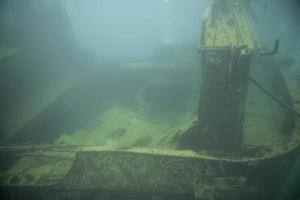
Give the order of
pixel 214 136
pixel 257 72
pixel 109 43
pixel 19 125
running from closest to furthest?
pixel 214 136
pixel 19 125
pixel 257 72
pixel 109 43

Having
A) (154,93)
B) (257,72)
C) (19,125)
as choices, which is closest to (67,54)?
(154,93)

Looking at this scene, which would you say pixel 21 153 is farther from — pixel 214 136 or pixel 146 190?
pixel 214 136

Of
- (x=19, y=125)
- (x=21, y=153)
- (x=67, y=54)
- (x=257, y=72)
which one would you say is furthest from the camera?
(x=67, y=54)

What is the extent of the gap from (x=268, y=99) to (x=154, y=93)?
326 centimetres

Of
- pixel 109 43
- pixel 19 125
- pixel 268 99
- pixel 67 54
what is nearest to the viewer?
pixel 19 125

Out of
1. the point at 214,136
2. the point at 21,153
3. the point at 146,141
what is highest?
the point at 214,136

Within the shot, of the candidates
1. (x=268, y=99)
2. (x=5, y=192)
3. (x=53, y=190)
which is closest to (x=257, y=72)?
(x=268, y=99)

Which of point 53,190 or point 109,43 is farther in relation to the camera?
point 109,43

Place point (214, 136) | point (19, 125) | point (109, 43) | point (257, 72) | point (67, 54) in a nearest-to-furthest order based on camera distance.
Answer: point (214, 136) < point (19, 125) < point (257, 72) < point (67, 54) < point (109, 43)

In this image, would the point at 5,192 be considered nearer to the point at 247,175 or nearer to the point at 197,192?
the point at 197,192

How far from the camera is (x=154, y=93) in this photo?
887 cm

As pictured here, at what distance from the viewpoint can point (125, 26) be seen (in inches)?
953

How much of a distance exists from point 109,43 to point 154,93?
15434 millimetres

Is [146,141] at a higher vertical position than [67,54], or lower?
lower
